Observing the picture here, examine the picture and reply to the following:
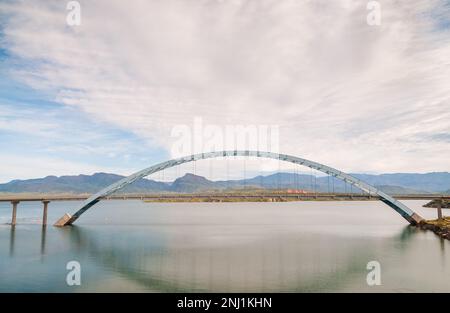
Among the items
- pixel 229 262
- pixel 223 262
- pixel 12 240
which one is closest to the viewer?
pixel 229 262

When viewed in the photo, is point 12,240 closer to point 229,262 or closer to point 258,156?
point 229,262

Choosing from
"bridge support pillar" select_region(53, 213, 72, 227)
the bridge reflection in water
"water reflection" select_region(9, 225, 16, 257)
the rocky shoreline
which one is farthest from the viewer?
"bridge support pillar" select_region(53, 213, 72, 227)

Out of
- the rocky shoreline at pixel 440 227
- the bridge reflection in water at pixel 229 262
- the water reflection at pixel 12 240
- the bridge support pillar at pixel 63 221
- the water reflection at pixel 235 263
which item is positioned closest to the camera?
the bridge reflection in water at pixel 229 262

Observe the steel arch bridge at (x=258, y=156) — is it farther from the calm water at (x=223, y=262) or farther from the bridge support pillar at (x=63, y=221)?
the calm water at (x=223, y=262)

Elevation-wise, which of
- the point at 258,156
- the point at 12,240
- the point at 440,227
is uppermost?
the point at 258,156

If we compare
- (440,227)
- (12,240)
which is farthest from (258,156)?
(12,240)

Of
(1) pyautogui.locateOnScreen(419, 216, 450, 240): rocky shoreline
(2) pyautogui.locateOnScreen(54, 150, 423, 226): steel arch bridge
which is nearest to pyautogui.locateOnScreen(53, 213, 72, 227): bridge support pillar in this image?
(2) pyautogui.locateOnScreen(54, 150, 423, 226): steel arch bridge

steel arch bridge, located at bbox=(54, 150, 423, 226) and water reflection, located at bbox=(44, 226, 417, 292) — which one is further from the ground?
steel arch bridge, located at bbox=(54, 150, 423, 226)

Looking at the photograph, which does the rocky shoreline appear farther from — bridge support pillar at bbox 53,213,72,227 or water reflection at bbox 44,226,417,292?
bridge support pillar at bbox 53,213,72,227

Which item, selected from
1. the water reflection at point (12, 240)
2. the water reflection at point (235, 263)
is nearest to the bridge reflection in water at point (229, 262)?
the water reflection at point (235, 263)

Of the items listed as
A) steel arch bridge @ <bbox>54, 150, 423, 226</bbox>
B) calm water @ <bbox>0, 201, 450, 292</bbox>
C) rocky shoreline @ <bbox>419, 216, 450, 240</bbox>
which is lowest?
calm water @ <bbox>0, 201, 450, 292</bbox>

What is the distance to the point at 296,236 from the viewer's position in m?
48.7
